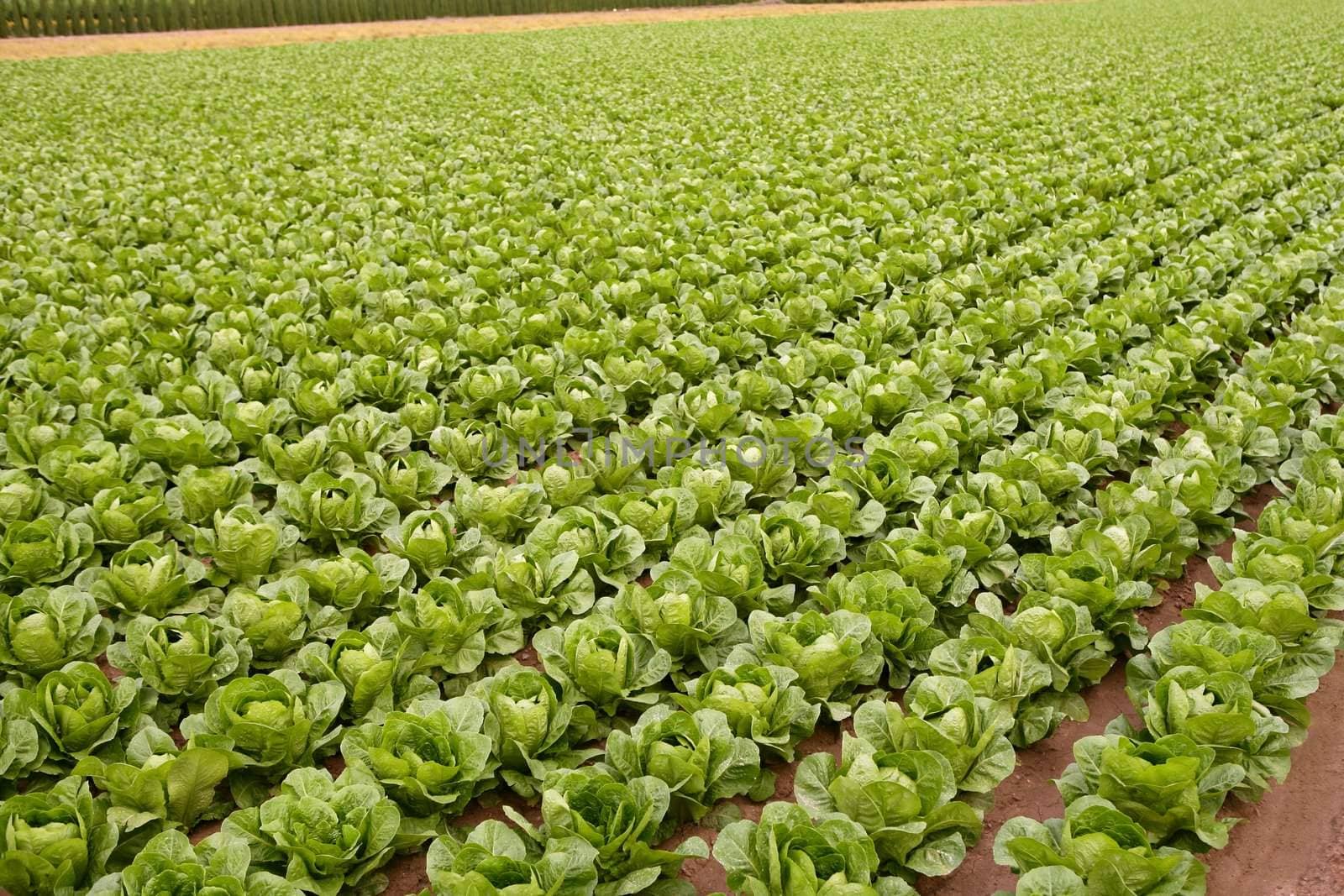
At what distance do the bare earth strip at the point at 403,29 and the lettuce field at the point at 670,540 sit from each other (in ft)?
67.4

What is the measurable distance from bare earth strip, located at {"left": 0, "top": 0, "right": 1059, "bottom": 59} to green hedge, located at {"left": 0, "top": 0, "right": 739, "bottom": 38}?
0.45 meters

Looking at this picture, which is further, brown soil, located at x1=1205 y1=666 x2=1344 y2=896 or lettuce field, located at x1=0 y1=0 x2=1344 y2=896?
brown soil, located at x1=1205 y1=666 x2=1344 y2=896

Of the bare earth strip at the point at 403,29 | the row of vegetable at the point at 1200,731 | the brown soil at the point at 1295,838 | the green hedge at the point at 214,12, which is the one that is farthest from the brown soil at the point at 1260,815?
the green hedge at the point at 214,12

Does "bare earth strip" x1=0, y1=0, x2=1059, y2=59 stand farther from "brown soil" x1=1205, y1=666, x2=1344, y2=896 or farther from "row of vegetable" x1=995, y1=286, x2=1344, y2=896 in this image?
"brown soil" x1=1205, y1=666, x2=1344, y2=896

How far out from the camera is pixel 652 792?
2615 millimetres

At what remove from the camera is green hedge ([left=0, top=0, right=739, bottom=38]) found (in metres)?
27.0

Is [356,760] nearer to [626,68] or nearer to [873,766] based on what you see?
[873,766]

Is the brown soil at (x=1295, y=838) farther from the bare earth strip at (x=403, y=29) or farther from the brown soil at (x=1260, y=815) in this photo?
the bare earth strip at (x=403, y=29)

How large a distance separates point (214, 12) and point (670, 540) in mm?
32467

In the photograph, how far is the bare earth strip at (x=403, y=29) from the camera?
2491 cm

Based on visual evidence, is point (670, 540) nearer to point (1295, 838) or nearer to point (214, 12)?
point (1295, 838)

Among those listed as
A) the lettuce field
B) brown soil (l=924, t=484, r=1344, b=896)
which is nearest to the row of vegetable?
the lettuce field

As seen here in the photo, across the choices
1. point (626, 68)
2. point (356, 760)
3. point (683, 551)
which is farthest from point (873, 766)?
point (626, 68)

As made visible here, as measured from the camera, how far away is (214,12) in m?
29.1
